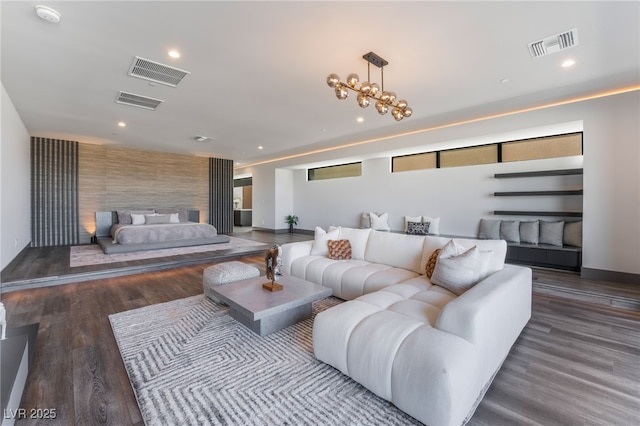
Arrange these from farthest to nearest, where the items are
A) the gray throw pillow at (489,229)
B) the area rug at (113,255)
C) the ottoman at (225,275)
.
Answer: the gray throw pillow at (489,229)
the area rug at (113,255)
the ottoman at (225,275)

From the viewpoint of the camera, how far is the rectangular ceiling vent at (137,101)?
4.26 meters

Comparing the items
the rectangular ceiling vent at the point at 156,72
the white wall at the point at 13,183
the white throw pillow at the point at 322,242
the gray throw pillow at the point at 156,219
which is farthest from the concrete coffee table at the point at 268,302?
the gray throw pillow at the point at 156,219

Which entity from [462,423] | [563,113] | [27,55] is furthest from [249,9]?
[563,113]

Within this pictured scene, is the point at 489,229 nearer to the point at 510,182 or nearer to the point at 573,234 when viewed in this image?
the point at 510,182

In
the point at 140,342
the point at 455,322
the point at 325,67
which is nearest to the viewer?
the point at 455,322

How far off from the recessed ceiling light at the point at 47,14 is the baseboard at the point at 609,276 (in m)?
7.23

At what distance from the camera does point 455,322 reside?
1.69 metres

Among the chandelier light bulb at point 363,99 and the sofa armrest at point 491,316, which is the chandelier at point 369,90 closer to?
the chandelier light bulb at point 363,99

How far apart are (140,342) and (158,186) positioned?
744 cm

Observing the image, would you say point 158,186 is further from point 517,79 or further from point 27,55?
point 517,79

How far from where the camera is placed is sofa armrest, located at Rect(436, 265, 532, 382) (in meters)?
1.66

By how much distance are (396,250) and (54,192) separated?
859cm

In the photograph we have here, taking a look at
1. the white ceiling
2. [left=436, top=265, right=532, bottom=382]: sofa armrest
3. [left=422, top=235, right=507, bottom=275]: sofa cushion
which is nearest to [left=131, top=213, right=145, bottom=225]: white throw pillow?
the white ceiling

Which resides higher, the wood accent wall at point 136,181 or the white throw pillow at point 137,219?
the wood accent wall at point 136,181
